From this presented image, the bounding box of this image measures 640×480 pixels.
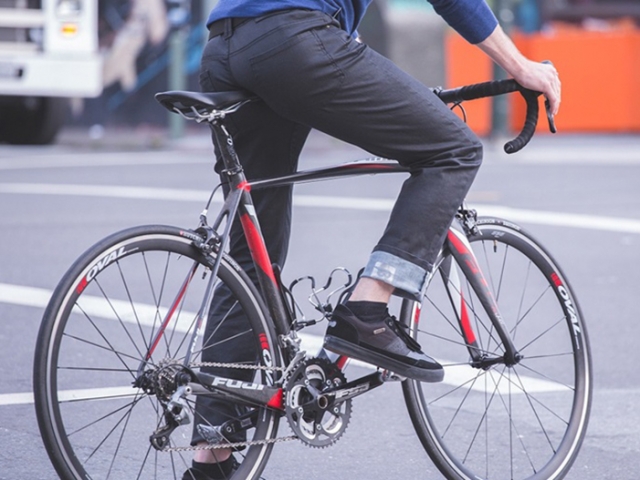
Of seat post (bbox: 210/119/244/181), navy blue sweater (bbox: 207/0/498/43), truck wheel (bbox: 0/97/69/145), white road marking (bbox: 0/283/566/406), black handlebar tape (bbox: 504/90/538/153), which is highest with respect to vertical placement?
navy blue sweater (bbox: 207/0/498/43)

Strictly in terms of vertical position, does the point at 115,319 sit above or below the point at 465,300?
below

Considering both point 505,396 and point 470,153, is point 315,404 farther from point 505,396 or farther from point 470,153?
point 505,396

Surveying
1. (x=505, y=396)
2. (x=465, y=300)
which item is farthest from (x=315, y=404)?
(x=505, y=396)

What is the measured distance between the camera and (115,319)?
6.08 m

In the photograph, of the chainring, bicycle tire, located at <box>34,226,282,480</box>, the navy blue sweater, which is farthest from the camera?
the chainring

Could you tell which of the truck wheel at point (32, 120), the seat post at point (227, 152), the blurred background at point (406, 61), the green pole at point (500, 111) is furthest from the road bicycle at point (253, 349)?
the blurred background at point (406, 61)

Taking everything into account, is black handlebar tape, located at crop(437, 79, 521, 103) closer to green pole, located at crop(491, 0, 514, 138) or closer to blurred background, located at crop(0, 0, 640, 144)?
green pole, located at crop(491, 0, 514, 138)

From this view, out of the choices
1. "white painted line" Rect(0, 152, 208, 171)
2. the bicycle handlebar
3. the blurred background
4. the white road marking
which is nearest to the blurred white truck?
"white painted line" Rect(0, 152, 208, 171)

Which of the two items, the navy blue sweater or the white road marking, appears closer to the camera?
the navy blue sweater

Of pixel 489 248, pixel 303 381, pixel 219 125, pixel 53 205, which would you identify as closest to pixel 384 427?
pixel 489 248

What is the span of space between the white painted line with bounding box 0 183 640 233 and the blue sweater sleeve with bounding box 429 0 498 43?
6.11m

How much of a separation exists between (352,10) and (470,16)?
1.07ft

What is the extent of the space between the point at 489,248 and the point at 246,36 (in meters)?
1.16

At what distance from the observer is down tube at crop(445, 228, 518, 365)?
12.4 ft
